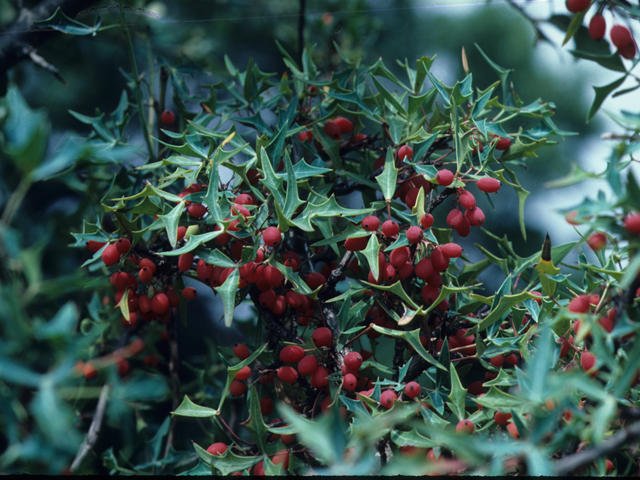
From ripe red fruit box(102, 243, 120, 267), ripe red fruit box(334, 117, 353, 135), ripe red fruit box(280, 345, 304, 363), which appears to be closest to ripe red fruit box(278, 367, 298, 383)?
ripe red fruit box(280, 345, 304, 363)

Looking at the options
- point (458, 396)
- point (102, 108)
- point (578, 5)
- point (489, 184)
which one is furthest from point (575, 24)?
point (102, 108)

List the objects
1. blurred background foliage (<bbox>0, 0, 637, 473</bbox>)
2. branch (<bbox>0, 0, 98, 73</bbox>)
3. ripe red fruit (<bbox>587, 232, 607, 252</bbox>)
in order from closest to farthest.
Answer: blurred background foliage (<bbox>0, 0, 637, 473</bbox>) → ripe red fruit (<bbox>587, 232, 607, 252</bbox>) → branch (<bbox>0, 0, 98, 73</bbox>)

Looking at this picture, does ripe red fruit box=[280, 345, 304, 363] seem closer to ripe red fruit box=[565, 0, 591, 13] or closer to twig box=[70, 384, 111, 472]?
twig box=[70, 384, 111, 472]

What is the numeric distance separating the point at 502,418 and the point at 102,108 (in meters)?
1.37

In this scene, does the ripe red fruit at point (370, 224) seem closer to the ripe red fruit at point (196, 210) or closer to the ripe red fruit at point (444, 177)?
the ripe red fruit at point (444, 177)

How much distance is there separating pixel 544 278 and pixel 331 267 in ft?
0.86

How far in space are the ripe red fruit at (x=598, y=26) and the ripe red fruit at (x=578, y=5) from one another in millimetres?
19

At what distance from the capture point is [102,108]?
1380 millimetres

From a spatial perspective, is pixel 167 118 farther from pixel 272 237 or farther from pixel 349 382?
pixel 349 382

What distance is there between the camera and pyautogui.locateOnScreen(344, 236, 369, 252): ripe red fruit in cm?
52

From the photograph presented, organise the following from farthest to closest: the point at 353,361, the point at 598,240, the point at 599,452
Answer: the point at 353,361
the point at 598,240
the point at 599,452

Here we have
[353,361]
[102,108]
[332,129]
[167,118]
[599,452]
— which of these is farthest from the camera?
[102,108]

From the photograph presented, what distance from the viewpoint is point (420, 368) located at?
0.52 metres

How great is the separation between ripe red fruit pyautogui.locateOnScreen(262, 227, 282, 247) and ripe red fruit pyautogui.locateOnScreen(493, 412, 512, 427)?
0.88ft
